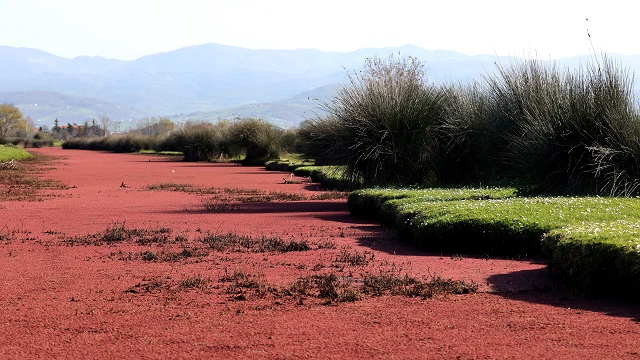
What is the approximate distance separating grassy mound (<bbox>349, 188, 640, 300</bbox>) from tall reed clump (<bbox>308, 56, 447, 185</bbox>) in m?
4.10

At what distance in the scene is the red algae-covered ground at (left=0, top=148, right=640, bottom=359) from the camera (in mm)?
7223

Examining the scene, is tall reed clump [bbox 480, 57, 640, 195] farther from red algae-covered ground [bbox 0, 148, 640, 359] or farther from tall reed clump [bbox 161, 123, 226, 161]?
tall reed clump [bbox 161, 123, 226, 161]

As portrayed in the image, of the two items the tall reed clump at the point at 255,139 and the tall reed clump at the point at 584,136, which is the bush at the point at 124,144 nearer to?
the tall reed clump at the point at 255,139

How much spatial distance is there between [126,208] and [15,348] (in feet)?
48.7

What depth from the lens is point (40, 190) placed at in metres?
28.6

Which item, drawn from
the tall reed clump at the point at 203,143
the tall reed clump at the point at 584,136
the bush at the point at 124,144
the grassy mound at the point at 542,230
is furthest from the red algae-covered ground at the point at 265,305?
the bush at the point at 124,144

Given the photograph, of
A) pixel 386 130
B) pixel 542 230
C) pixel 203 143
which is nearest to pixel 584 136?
pixel 542 230

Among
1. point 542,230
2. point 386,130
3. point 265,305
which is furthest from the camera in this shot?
point 386,130

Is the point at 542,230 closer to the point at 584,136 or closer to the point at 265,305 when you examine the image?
the point at 265,305

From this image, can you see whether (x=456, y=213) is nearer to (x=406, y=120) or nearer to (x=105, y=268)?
(x=105, y=268)

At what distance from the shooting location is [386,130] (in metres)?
22.0

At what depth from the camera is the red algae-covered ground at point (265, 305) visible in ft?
23.7

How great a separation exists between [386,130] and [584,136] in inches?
243

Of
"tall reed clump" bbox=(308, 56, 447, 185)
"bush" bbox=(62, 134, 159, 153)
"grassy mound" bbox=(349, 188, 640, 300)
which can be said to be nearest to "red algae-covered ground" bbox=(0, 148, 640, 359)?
"grassy mound" bbox=(349, 188, 640, 300)
